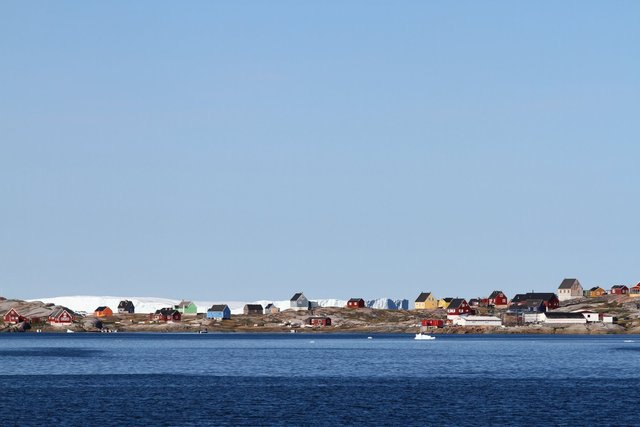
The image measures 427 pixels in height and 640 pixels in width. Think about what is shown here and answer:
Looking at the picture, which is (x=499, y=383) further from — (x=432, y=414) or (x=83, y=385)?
(x=83, y=385)

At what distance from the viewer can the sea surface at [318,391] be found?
8188cm

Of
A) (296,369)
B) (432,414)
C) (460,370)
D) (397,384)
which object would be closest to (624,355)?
(460,370)

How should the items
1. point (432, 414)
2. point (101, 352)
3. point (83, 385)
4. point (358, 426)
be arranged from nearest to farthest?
point (358, 426) < point (432, 414) < point (83, 385) < point (101, 352)

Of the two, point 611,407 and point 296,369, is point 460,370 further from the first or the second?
point 611,407

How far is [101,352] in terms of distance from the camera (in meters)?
192

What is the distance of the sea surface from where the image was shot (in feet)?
269

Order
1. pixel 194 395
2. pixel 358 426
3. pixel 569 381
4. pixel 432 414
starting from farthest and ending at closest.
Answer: pixel 569 381, pixel 194 395, pixel 432 414, pixel 358 426

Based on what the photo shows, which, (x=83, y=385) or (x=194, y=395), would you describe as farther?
(x=83, y=385)

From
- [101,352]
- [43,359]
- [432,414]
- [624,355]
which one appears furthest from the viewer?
[101,352]

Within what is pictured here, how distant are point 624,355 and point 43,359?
90.3m

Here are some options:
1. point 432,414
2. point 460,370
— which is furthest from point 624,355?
point 432,414

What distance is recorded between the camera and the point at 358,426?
7712cm

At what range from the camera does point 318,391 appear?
343 feet

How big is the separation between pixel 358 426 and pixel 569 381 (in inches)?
1846
